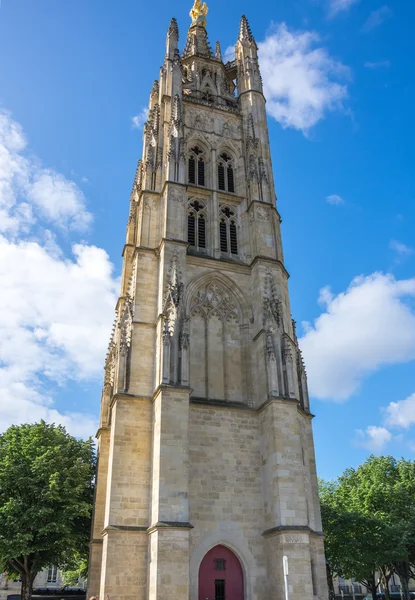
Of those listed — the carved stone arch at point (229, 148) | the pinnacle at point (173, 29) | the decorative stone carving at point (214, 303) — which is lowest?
the decorative stone carving at point (214, 303)

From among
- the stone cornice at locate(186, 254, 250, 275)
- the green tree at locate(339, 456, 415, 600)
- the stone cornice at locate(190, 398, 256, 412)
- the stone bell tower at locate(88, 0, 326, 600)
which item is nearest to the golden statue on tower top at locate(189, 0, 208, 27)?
the stone bell tower at locate(88, 0, 326, 600)

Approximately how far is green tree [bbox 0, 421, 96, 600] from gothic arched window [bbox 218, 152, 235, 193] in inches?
646

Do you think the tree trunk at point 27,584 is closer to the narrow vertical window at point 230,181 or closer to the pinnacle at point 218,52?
the narrow vertical window at point 230,181

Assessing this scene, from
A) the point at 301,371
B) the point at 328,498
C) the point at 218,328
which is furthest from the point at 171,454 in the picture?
the point at 328,498

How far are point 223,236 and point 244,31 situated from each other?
1878 centimetres

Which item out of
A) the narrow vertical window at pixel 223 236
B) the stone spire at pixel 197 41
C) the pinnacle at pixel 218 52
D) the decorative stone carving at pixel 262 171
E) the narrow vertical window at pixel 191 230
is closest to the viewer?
the narrow vertical window at pixel 191 230

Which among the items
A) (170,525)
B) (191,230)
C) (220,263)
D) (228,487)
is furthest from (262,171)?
(170,525)

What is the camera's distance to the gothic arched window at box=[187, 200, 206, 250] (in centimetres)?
2602

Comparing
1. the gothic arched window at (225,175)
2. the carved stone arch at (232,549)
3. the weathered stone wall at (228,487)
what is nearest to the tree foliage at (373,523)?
the weathered stone wall at (228,487)

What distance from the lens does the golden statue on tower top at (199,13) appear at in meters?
41.4

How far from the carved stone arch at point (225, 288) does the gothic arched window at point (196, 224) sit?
207 centimetres

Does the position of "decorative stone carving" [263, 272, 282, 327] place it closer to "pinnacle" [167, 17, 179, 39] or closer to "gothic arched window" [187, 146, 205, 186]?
"gothic arched window" [187, 146, 205, 186]

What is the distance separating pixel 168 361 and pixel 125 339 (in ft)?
9.25

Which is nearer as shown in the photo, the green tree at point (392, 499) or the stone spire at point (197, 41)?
the green tree at point (392, 499)
